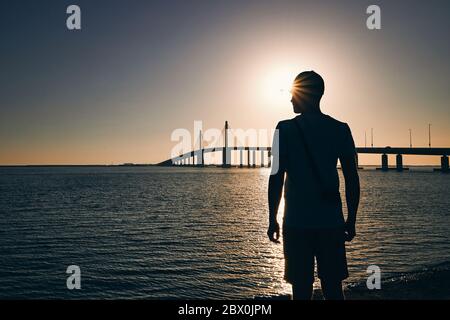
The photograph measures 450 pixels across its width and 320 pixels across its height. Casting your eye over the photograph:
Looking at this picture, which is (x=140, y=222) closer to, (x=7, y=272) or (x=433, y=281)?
(x=7, y=272)

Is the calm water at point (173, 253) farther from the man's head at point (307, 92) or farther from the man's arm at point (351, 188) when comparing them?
the man's head at point (307, 92)

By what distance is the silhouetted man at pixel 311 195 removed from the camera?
3.82 m

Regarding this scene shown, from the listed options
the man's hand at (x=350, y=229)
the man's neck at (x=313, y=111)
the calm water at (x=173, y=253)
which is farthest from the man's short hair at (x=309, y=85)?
the calm water at (x=173, y=253)

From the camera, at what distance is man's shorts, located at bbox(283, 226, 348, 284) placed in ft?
12.5

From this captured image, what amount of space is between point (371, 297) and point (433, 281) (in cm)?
276

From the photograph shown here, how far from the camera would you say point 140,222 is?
3328cm

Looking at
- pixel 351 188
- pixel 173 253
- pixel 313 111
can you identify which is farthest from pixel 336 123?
pixel 173 253

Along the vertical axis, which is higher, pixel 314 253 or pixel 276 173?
pixel 276 173

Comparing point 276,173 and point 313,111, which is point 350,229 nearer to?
point 276,173

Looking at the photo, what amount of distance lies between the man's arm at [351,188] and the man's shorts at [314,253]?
0.20 m

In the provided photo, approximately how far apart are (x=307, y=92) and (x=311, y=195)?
43.1 inches

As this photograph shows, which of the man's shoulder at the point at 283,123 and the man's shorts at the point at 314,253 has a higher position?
the man's shoulder at the point at 283,123

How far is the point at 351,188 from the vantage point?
4.12m
